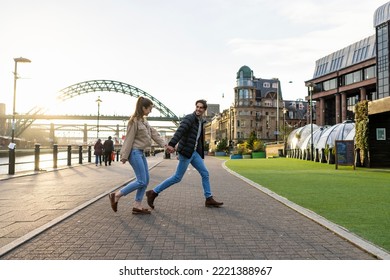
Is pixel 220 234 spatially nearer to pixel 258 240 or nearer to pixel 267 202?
pixel 258 240

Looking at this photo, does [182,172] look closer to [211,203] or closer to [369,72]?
[211,203]

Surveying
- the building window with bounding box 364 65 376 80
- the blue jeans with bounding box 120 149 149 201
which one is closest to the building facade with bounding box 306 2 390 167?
the building window with bounding box 364 65 376 80

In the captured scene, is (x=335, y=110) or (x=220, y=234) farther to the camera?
(x=335, y=110)

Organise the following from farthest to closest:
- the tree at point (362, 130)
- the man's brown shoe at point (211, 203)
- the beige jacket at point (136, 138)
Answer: the tree at point (362, 130)
the man's brown shoe at point (211, 203)
the beige jacket at point (136, 138)

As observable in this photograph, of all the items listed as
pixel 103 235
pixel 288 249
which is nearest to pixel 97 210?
pixel 103 235

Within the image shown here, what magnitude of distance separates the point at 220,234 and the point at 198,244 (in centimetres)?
63

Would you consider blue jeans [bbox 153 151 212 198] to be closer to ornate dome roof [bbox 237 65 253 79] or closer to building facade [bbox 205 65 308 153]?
building facade [bbox 205 65 308 153]

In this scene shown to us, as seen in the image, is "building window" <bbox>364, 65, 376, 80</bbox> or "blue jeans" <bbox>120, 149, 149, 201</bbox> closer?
"blue jeans" <bbox>120, 149, 149, 201</bbox>

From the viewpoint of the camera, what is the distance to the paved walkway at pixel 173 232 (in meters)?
4.00

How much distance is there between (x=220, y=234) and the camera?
4.95m

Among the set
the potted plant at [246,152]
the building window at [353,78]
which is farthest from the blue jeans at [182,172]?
the building window at [353,78]

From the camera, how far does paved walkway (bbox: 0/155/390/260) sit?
13.1ft

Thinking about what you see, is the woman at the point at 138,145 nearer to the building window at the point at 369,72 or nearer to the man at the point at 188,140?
the man at the point at 188,140

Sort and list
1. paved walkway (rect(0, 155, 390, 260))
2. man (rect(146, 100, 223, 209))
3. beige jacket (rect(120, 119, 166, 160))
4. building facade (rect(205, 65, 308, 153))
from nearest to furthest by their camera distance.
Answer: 1. paved walkway (rect(0, 155, 390, 260))
2. beige jacket (rect(120, 119, 166, 160))
3. man (rect(146, 100, 223, 209))
4. building facade (rect(205, 65, 308, 153))
